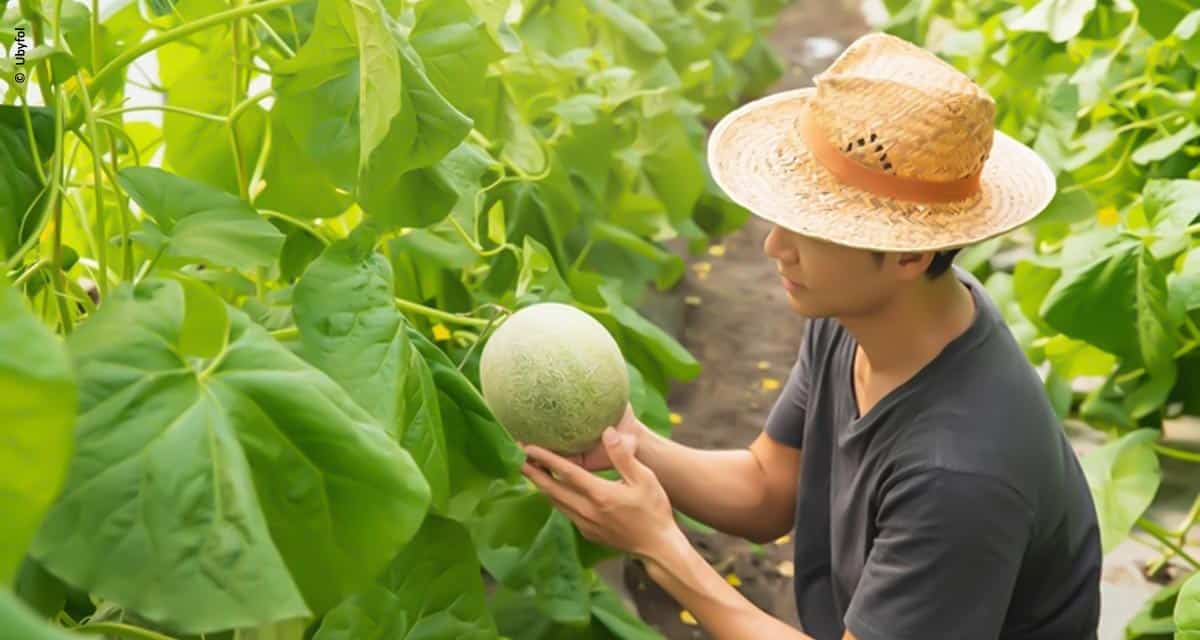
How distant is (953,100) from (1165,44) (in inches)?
67.8

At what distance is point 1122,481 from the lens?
9.22ft

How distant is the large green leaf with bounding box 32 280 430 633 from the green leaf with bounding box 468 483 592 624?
1.01 metres

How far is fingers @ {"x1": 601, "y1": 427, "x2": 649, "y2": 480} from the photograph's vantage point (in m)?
1.96

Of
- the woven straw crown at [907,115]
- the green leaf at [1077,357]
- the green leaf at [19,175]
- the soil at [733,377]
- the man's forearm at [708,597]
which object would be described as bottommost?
the soil at [733,377]

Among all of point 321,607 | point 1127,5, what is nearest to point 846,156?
point 321,607

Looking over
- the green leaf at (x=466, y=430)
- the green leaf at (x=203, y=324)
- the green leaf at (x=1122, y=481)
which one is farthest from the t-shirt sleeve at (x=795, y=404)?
the green leaf at (x=203, y=324)

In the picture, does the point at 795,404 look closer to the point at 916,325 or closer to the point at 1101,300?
the point at 916,325

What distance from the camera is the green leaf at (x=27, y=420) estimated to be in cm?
88

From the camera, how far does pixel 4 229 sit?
141cm

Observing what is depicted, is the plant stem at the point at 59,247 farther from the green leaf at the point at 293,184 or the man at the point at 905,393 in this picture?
the man at the point at 905,393

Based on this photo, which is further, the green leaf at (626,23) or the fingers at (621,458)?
the green leaf at (626,23)

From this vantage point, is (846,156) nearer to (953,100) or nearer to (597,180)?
(953,100)

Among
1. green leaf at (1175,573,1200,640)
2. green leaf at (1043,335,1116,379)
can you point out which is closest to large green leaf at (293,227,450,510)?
green leaf at (1175,573,1200,640)

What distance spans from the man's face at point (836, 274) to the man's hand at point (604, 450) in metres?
0.33
